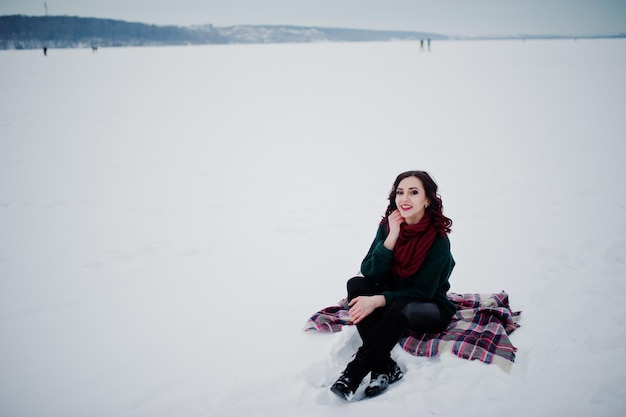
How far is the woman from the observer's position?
8.17ft

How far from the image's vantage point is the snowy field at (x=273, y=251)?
8.34 feet

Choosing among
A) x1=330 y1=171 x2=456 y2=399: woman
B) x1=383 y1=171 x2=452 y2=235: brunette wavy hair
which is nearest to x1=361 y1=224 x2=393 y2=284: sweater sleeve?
x1=330 y1=171 x2=456 y2=399: woman

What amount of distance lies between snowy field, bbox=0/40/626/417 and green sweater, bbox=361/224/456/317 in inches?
18.5

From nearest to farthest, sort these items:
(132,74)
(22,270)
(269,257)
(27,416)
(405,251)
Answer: (27,416), (405,251), (22,270), (269,257), (132,74)

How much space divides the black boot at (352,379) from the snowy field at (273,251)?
0.37 feet

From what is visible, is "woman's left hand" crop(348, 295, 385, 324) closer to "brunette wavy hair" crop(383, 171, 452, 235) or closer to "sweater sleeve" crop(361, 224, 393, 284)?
"sweater sleeve" crop(361, 224, 393, 284)

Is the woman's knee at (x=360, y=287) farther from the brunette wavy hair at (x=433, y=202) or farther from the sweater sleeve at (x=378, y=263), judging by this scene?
the brunette wavy hair at (x=433, y=202)

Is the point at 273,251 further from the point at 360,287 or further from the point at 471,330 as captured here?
the point at 471,330

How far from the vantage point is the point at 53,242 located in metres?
4.84

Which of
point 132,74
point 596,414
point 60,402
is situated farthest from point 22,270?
point 132,74

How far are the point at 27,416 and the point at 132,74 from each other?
21612 millimetres

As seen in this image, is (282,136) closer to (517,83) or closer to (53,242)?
(53,242)

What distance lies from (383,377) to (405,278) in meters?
0.66

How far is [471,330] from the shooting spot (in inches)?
111
